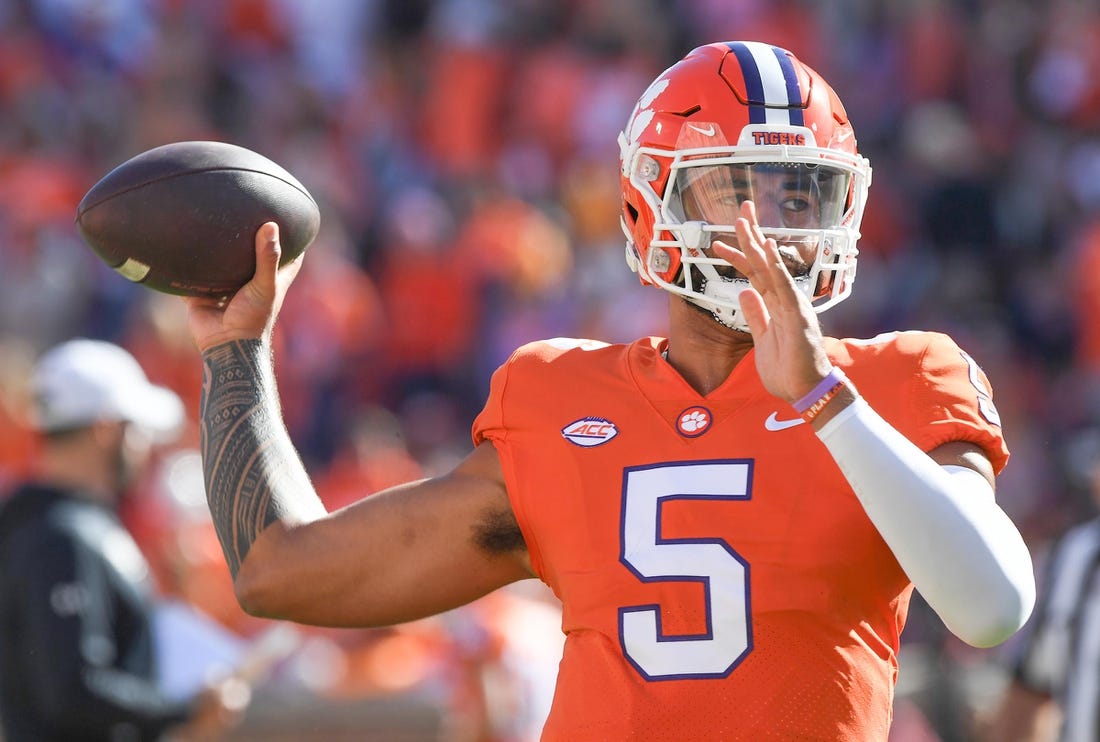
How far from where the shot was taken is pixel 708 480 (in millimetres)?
2219

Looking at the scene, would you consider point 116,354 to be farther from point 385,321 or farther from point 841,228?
point 385,321

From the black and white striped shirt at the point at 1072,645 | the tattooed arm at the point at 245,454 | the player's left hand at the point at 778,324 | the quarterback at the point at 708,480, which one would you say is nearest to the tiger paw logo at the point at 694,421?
the quarterback at the point at 708,480

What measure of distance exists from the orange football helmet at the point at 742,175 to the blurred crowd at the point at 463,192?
3508 mm

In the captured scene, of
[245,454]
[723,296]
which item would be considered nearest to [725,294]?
[723,296]

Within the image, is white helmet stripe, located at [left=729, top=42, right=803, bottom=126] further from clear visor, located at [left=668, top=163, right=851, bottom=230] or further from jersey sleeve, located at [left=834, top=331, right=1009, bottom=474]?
jersey sleeve, located at [left=834, top=331, right=1009, bottom=474]

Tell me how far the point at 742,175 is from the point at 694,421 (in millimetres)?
379

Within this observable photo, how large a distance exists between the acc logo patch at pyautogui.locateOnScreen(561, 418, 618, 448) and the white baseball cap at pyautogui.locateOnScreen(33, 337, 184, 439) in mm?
2427

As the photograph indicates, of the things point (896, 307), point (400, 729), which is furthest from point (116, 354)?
point (896, 307)

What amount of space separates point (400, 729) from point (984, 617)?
12.7 ft

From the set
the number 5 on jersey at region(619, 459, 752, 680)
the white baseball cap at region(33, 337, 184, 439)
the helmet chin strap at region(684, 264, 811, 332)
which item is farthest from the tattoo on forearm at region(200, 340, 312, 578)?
the white baseball cap at region(33, 337, 184, 439)

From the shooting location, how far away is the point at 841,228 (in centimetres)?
235

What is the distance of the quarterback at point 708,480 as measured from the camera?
6.64 ft

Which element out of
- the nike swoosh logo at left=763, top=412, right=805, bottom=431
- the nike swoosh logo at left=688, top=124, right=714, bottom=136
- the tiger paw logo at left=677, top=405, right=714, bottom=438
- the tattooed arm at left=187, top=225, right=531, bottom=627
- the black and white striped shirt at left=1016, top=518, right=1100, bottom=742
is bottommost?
the black and white striped shirt at left=1016, top=518, right=1100, bottom=742

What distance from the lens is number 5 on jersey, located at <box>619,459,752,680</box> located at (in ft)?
7.04
